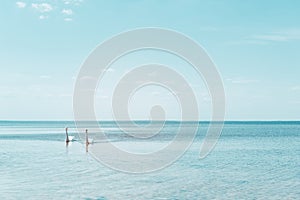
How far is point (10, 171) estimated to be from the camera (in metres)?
35.2

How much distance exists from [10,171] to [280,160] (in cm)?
2988

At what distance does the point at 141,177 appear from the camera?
3291 centimetres

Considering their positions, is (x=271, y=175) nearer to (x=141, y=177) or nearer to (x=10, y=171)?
(x=141, y=177)

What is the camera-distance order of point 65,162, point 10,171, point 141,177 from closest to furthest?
1. point 141,177
2. point 10,171
3. point 65,162

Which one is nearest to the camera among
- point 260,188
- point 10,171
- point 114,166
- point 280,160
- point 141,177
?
point 260,188

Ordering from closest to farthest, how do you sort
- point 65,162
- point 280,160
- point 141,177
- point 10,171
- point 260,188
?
point 260,188 → point 141,177 → point 10,171 → point 65,162 → point 280,160

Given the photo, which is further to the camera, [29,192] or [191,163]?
[191,163]

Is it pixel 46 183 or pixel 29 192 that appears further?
pixel 46 183

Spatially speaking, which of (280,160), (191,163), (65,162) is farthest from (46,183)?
(280,160)

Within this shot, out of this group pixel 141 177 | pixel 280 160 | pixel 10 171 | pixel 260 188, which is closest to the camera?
pixel 260 188

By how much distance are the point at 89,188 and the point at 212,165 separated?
16.7m

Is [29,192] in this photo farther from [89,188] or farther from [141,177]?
[141,177]

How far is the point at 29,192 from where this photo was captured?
86.2 ft

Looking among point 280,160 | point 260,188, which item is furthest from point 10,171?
point 280,160
